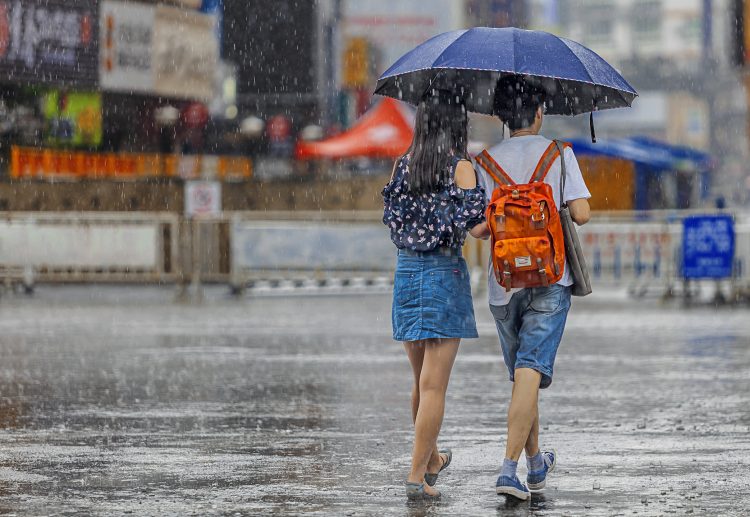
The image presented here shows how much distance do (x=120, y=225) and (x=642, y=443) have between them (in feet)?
56.5

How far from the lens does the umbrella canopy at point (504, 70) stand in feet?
23.0

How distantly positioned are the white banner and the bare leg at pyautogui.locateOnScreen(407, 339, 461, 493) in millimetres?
18123

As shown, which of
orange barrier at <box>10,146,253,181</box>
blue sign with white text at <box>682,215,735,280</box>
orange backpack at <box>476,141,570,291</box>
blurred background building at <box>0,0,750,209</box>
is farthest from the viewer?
orange barrier at <box>10,146,253,181</box>

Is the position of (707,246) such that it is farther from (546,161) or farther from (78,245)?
(546,161)

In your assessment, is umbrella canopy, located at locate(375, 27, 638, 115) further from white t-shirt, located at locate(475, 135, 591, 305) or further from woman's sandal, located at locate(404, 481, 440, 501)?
woman's sandal, located at locate(404, 481, 440, 501)

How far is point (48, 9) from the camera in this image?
3525 centimetres

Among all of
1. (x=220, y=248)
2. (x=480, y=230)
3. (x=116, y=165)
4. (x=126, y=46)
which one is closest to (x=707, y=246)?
(x=220, y=248)

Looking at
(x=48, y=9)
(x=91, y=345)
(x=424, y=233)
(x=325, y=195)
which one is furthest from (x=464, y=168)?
(x=48, y=9)

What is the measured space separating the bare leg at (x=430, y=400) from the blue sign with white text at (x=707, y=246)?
1541cm

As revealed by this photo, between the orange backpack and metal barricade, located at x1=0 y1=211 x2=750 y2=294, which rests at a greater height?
the orange backpack

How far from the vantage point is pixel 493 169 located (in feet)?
22.7

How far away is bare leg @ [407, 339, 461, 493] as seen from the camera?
6.78 meters

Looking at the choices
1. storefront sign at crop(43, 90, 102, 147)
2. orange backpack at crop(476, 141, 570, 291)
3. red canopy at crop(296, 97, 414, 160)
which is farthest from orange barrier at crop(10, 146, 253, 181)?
orange backpack at crop(476, 141, 570, 291)

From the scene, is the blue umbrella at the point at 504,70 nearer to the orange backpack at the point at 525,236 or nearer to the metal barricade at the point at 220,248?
the orange backpack at the point at 525,236
